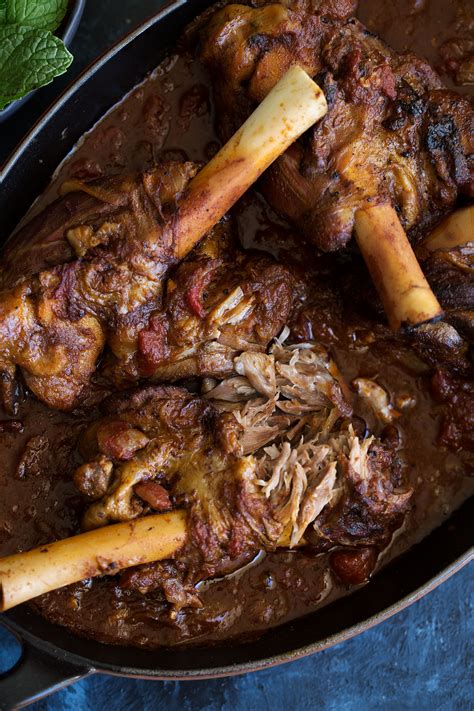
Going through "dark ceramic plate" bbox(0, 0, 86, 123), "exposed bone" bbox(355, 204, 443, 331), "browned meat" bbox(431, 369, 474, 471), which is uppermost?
"dark ceramic plate" bbox(0, 0, 86, 123)

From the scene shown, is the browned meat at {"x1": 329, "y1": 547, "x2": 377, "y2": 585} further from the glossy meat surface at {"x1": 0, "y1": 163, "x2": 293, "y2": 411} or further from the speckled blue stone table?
the glossy meat surface at {"x1": 0, "y1": 163, "x2": 293, "y2": 411}

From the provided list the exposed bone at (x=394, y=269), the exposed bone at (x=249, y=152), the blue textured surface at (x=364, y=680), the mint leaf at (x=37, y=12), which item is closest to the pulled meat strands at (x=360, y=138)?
the exposed bone at (x=394, y=269)

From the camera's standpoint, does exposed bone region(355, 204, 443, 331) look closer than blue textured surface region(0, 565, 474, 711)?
Yes

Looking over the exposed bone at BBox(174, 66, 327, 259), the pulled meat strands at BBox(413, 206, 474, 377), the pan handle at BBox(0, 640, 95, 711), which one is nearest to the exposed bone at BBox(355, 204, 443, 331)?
the pulled meat strands at BBox(413, 206, 474, 377)

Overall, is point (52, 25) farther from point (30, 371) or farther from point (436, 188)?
point (436, 188)

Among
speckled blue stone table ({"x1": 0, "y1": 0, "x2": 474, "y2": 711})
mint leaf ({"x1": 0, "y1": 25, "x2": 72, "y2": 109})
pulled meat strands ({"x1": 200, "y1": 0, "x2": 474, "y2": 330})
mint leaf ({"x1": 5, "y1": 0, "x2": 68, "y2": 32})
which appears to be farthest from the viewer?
speckled blue stone table ({"x1": 0, "y1": 0, "x2": 474, "y2": 711})

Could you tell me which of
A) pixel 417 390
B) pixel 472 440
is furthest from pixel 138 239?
pixel 472 440

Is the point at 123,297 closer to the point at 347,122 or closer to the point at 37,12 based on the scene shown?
the point at 347,122

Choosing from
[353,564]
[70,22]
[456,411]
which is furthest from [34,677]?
[70,22]
